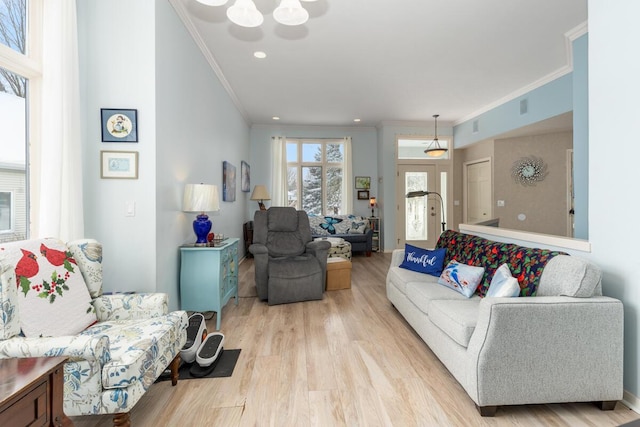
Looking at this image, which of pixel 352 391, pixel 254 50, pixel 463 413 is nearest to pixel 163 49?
pixel 254 50

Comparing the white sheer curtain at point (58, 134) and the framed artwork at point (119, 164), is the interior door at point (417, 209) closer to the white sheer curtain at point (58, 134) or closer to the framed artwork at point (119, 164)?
the framed artwork at point (119, 164)

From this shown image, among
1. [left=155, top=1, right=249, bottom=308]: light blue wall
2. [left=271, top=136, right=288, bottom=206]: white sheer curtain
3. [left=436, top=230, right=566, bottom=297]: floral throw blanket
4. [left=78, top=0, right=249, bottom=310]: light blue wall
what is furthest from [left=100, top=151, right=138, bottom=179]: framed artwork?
[left=271, top=136, right=288, bottom=206]: white sheer curtain

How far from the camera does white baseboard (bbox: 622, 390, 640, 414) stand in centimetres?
164

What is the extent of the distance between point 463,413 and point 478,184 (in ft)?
19.5

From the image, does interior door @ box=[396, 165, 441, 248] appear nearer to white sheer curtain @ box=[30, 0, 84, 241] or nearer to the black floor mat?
the black floor mat

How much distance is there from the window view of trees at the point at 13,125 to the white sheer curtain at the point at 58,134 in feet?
0.23

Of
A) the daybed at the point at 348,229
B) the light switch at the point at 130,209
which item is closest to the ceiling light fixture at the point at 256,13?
the light switch at the point at 130,209

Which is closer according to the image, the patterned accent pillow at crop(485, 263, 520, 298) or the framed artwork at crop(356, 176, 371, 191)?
the patterned accent pillow at crop(485, 263, 520, 298)

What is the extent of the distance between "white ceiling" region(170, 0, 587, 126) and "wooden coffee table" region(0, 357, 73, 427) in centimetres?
292

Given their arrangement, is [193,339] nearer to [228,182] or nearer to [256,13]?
[256,13]

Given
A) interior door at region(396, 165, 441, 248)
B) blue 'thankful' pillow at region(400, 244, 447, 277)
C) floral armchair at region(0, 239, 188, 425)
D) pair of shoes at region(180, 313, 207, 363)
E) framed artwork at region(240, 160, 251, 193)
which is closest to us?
floral armchair at region(0, 239, 188, 425)

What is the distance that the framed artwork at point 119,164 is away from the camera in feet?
7.30

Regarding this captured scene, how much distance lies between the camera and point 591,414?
162 centimetres

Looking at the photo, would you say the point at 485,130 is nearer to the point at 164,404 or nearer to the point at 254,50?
the point at 254,50
